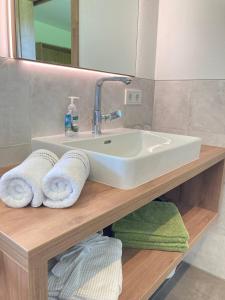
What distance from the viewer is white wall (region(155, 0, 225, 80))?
123 centimetres

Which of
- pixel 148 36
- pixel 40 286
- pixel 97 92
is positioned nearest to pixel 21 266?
pixel 40 286

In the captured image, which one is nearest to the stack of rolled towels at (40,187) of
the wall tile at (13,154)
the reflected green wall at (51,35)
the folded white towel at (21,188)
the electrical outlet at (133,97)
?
the folded white towel at (21,188)

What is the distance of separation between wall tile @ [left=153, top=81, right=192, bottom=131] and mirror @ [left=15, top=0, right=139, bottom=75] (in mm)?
236

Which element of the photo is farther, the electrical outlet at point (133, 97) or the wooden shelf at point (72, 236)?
the electrical outlet at point (133, 97)

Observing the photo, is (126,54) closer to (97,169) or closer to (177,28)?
(177,28)

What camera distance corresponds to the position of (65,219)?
1.63ft

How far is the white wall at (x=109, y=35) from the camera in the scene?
42.6 inches

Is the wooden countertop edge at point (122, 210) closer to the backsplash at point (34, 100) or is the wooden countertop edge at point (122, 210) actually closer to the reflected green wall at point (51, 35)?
the backsplash at point (34, 100)

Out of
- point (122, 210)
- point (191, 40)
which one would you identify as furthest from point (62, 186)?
point (191, 40)

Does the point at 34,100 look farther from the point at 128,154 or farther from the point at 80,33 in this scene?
the point at 128,154

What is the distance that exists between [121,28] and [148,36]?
204mm

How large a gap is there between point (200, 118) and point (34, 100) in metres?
0.87

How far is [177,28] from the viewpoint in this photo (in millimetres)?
1355

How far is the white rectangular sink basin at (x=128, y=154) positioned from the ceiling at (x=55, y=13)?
1.42ft
